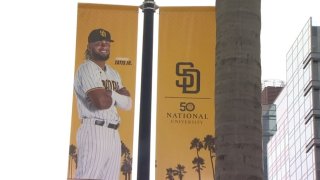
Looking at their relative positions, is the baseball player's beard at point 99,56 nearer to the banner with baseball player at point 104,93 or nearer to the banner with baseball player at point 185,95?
the banner with baseball player at point 104,93

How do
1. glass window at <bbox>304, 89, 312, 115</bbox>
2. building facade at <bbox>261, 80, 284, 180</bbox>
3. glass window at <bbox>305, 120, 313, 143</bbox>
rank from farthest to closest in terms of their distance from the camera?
building facade at <bbox>261, 80, 284, 180</bbox>
glass window at <bbox>304, 89, 312, 115</bbox>
glass window at <bbox>305, 120, 313, 143</bbox>

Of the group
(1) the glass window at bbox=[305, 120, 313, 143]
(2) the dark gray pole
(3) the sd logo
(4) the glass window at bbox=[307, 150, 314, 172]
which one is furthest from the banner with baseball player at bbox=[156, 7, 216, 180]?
(1) the glass window at bbox=[305, 120, 313, 143]

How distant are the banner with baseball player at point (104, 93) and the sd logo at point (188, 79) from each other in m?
0.96

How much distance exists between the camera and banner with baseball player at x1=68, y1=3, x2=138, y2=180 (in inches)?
611

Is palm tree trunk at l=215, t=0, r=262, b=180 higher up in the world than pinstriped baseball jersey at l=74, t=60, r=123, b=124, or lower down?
lower down

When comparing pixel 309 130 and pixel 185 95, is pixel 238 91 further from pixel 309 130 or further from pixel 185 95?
pixel 309 130

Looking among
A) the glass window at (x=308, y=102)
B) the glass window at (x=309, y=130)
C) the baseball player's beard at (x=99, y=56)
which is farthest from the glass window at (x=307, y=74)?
the baseball player's beard at (x=99, y=56)

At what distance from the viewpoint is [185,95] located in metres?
15.8

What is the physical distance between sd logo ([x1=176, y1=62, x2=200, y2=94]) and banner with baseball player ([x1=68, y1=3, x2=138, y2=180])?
96cm

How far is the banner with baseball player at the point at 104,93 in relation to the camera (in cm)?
1551

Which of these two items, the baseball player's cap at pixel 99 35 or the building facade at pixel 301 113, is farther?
the building facade at pixel 301 113

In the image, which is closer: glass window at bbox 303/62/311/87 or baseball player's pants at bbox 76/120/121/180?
baseball player's pants at bbox 76/120/121/180

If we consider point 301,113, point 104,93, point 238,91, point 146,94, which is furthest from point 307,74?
point 238,91

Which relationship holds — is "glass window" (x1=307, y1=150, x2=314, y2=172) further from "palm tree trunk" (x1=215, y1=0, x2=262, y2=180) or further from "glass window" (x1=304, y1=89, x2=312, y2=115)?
"palm tree trunk" (x1=215, y1=0, x2=262, y2=180)
